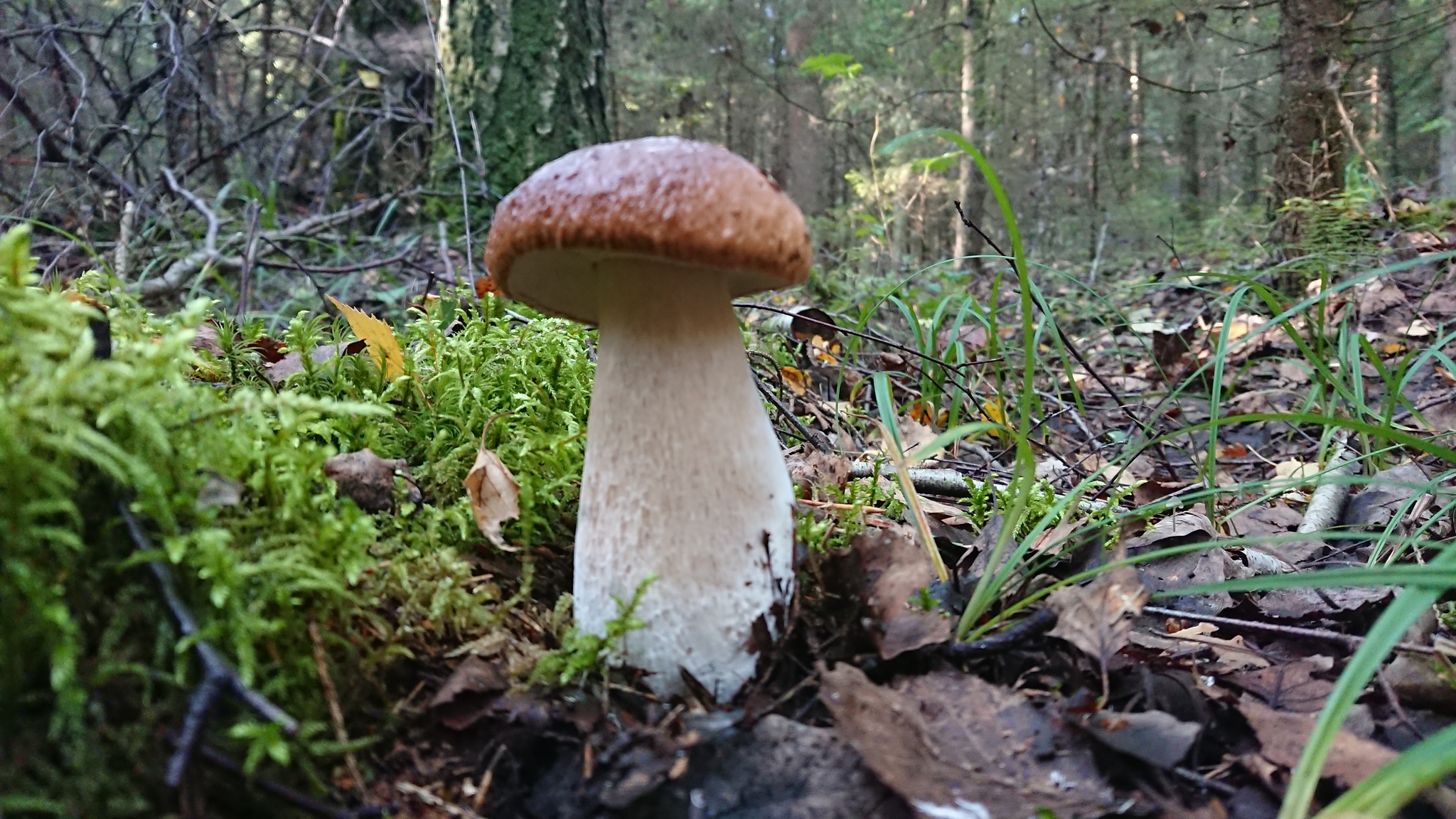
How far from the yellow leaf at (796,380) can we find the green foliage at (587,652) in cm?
223

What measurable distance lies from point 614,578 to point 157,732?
0.79 m

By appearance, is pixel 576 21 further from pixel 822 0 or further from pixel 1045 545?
pixel 822 0

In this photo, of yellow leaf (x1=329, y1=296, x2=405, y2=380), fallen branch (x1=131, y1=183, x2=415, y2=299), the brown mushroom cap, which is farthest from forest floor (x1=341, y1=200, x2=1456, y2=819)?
fallen branch (x1=131, y1=183, x2=415, y2=299)

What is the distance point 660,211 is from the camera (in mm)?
1317

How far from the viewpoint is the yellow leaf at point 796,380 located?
3769 millimetres

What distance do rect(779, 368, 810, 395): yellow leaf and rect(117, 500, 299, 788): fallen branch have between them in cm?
279

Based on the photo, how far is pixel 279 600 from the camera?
1260 mm

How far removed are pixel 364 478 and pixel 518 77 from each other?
15.7ft

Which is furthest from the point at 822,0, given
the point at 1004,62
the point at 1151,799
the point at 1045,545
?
the point at 1151,799

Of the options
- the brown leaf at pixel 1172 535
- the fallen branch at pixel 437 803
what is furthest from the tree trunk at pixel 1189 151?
the fallen branch at pixel 437 803

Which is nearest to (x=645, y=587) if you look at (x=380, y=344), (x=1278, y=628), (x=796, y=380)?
(x=380, y=344)

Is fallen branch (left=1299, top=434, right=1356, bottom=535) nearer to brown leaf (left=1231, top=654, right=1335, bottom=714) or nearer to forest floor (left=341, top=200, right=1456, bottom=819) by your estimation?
forest floor (left=341, top=200, right=1456, bottom=819)

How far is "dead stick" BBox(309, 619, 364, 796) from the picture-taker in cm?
121

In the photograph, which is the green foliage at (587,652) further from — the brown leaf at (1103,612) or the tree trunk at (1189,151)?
the tree trunk at (1189,151)
